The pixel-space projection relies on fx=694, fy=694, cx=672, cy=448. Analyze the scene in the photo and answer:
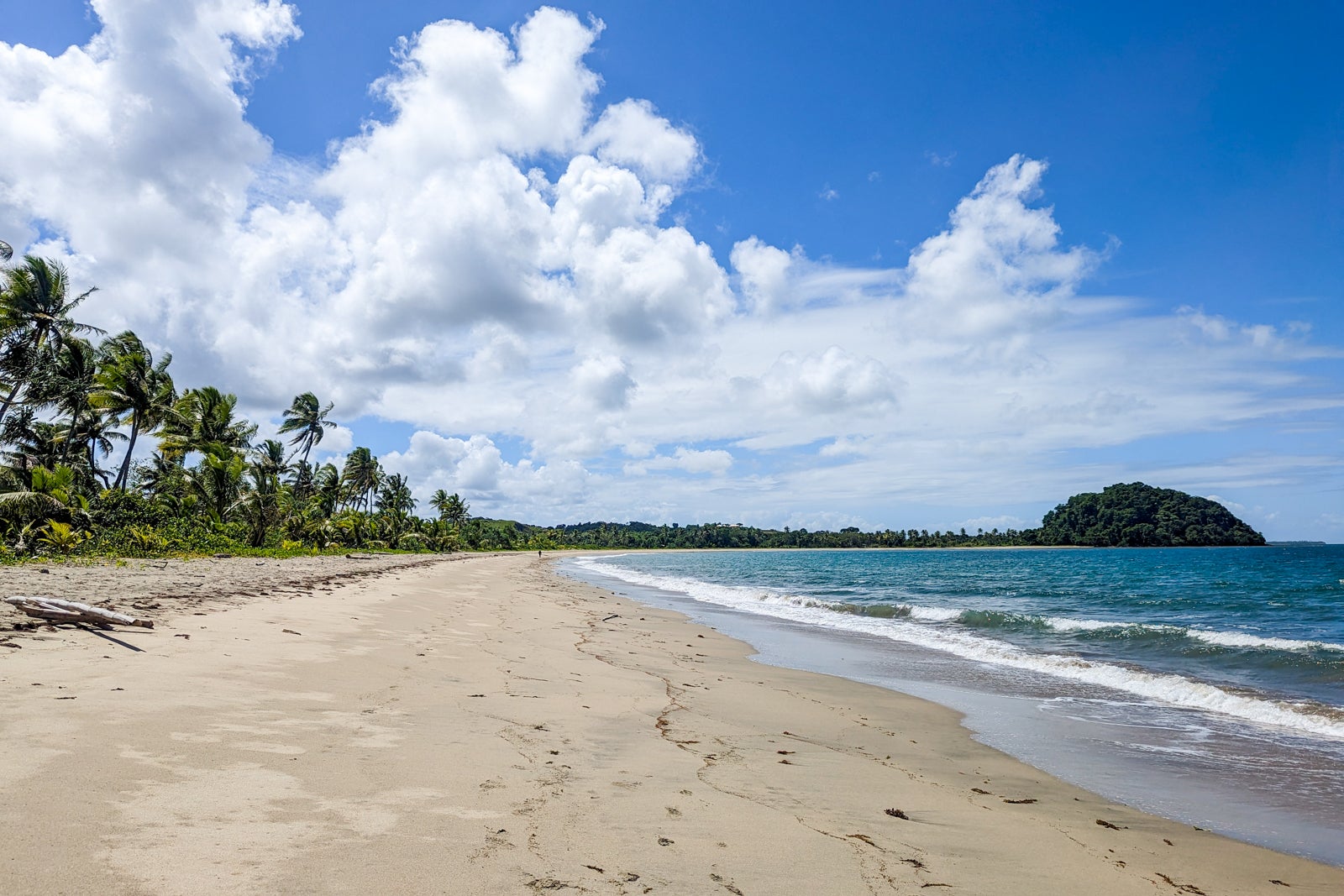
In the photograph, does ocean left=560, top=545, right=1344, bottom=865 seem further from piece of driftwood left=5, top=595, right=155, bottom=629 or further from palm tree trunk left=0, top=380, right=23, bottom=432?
palm tree trunk left=0, top=380, right=23, bottom=432

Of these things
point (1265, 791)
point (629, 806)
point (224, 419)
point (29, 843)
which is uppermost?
point (224, 419)

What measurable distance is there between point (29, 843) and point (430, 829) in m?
Result: 1.81

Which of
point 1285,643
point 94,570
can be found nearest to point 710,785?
point 1285,643

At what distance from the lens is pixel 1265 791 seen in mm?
6625

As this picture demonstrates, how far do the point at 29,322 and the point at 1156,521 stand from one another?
17864 centimetres

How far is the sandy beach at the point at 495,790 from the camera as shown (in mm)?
A: 3523

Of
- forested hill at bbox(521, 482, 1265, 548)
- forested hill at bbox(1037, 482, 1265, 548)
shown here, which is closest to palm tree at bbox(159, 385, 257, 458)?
forested hill at bbox(521, 482, 1265, 548)

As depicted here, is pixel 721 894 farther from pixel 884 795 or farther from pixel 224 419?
pixel 224 419

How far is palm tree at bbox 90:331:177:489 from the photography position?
35125 millimetres

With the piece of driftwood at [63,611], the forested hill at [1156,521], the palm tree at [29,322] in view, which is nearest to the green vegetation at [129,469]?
the palm tree at [29,322]

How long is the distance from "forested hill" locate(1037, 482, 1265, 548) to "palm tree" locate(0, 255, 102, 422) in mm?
173908

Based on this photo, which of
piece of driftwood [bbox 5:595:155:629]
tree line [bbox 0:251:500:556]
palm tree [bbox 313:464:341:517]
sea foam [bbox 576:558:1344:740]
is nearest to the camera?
piece of driftwood [bbox 5:595:155:629]

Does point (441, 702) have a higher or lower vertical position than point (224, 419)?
lower

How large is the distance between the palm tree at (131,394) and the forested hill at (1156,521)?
169 m
